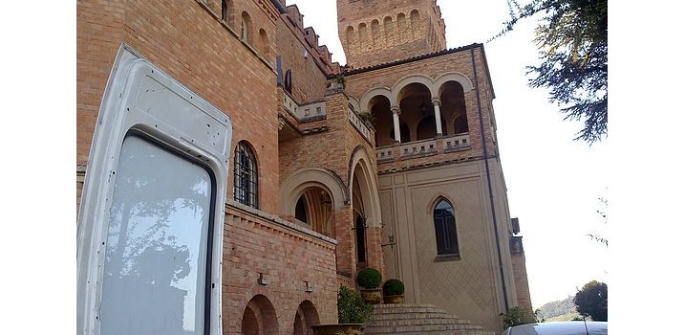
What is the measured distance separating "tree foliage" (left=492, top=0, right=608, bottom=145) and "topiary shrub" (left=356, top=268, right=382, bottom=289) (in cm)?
1132

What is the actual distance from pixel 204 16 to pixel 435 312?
10.1 meters

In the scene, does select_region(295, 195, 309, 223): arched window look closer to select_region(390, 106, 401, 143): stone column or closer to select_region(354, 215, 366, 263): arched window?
select_region(354, 215, 366, 263): arched window

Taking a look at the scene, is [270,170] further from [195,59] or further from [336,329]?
[336,329]

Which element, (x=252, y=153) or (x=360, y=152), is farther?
(x=360, y=152)

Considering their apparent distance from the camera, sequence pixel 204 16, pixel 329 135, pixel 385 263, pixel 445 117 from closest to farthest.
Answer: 1. pixel 204 16
2. pixel 329 135
3. pixel 385 263
4. pixel 445 117

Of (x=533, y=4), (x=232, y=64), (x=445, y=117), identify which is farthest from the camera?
(x=445, y=117)

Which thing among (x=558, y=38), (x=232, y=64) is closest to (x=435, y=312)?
(x=232, y=64)

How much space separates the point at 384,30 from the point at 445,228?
12.3 m

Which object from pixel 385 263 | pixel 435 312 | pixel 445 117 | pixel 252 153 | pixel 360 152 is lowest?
pixel 435 312

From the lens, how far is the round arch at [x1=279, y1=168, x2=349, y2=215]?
16.4 metres

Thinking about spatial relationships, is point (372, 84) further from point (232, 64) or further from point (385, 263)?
point (232, 64)

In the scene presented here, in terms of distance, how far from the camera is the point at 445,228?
787 inches

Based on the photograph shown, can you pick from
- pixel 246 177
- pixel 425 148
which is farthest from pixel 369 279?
pixel 425 148
